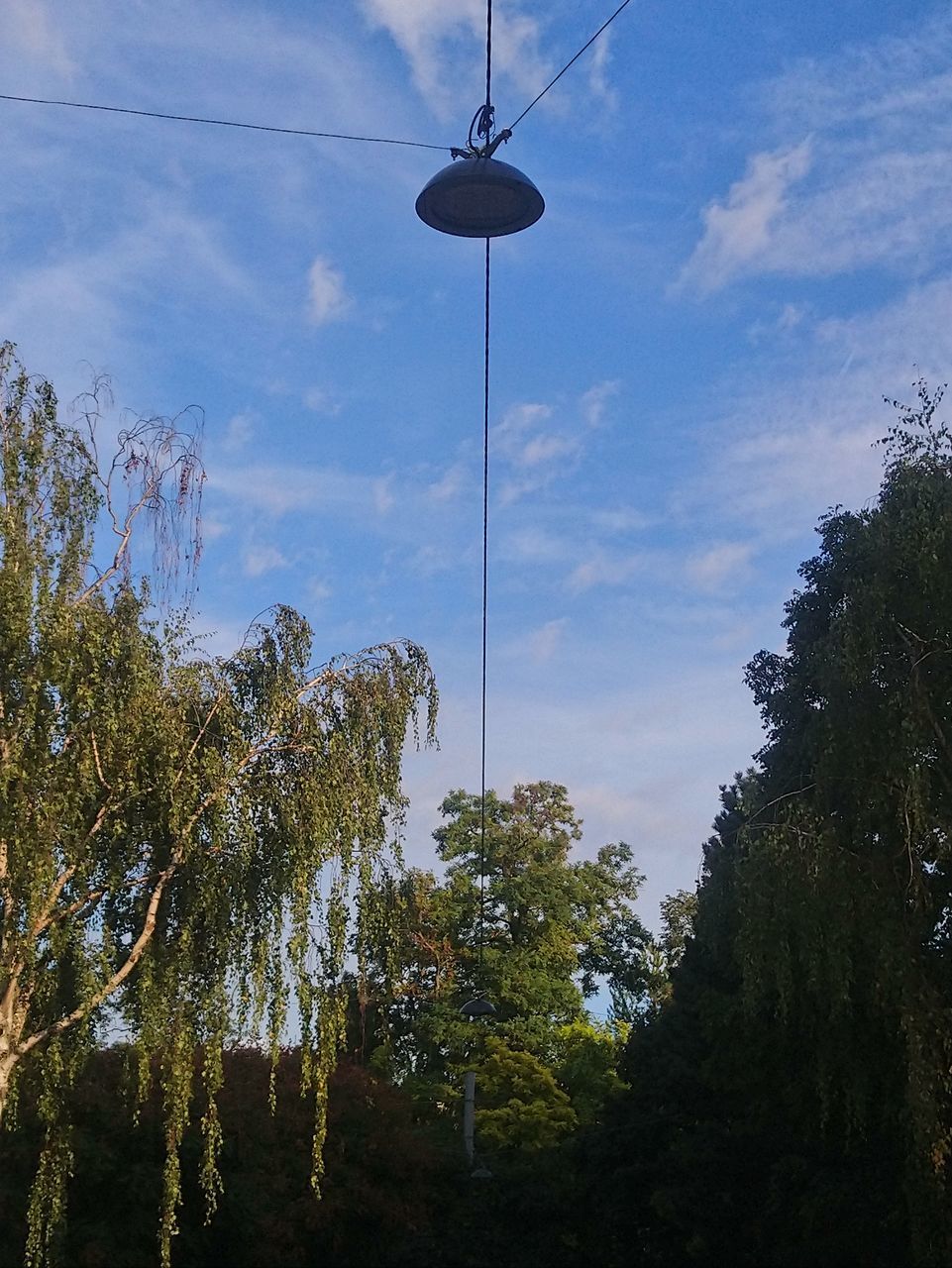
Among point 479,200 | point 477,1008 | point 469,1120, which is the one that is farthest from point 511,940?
point 479,200

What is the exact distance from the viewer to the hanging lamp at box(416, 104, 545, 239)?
779cm

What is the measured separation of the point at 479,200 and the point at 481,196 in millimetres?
42

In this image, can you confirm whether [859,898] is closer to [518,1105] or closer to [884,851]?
[884,851]

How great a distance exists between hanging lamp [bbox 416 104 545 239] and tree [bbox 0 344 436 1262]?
174 inches

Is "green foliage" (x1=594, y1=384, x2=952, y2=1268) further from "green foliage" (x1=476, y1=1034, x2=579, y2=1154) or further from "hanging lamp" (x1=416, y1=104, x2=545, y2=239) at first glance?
"green foliage" (x1=476, y1=1034, x2=579, y2=1154)

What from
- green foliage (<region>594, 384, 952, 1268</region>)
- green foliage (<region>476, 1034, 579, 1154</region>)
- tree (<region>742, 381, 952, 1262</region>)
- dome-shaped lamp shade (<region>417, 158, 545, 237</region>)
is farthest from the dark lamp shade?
dome-shaped lamp shade (<region>417, 158, 545, 237</region>)

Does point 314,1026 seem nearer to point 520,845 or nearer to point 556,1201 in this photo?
point 556,1201

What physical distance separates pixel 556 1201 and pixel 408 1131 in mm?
2725

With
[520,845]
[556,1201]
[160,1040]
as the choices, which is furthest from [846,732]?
[520,845]

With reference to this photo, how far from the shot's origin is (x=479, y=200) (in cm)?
797

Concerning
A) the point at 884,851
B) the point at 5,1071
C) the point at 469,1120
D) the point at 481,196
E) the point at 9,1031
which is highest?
the point at 481,196

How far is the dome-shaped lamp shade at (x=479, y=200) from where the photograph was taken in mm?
7781

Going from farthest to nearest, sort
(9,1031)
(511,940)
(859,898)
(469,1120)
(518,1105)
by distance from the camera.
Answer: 1. (511,940)
2. (518,1105)
3. (469,1120)
4. (859,898)
5. (9,1031)

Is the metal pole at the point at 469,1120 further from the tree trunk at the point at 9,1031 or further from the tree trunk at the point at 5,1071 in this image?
the tree trunk at the point at 9,1031
